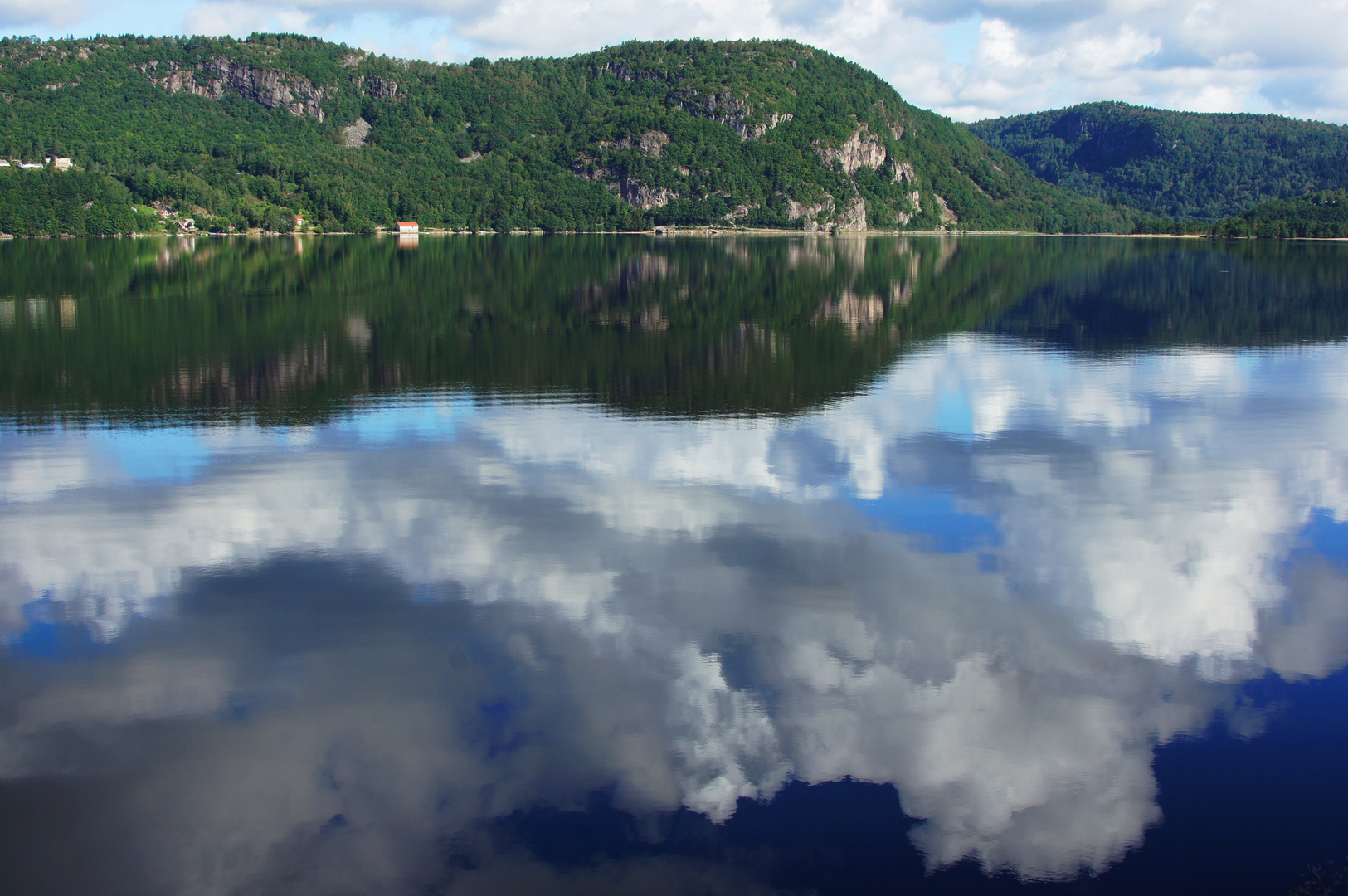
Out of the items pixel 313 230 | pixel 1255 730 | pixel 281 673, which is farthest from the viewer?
pixel 313 230

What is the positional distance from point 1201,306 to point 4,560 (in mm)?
54102

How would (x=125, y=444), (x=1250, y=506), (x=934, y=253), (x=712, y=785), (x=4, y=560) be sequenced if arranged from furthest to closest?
(x=934, y=253), (x=125, y=444), (x=1250, y=506), (x=4, y=560), (x=712, y=785)

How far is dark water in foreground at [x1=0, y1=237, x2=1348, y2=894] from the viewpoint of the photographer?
8.45 m

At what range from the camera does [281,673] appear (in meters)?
10.9

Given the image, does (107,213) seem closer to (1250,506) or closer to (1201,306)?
(1201,306)

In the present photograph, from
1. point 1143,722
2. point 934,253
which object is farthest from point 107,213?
point 1143,722

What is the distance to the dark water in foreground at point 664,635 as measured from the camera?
Answer: 845 cm

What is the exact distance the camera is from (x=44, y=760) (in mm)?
9422

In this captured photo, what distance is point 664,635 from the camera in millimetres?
11883

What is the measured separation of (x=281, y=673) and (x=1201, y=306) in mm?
53729

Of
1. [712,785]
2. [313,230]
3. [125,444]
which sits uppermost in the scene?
[313,230]

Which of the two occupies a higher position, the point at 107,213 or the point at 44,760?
the point at 107,213

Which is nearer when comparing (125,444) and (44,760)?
(44,760)

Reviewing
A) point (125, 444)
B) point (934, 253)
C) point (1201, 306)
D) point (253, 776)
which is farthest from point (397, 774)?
point (934, 253)
